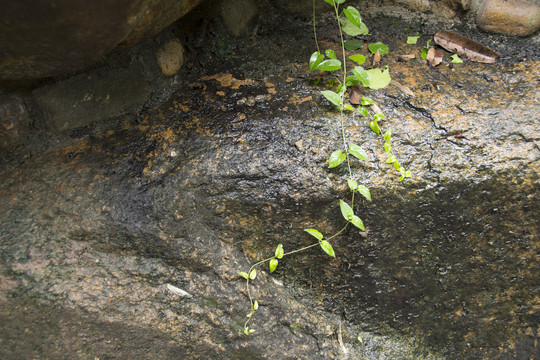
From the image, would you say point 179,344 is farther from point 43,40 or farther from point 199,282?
point 43,40

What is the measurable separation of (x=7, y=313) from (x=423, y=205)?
116 centimetres

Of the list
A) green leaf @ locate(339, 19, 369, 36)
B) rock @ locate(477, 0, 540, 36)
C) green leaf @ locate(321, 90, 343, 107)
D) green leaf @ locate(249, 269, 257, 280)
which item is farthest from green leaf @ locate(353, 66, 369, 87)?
green leaf @ locate(249, 269, 257, 280)

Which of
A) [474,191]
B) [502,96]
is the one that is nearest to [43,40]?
[474,191]

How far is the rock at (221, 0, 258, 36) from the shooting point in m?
1.40

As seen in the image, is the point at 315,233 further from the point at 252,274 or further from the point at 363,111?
the point at 363,111

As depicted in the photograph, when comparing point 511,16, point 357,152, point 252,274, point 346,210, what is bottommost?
point 252,274

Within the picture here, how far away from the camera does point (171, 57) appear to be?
1.35m

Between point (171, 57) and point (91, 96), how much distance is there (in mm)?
285

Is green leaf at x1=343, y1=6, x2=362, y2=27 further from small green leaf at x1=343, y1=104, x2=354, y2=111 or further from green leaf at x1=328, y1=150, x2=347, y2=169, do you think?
green leaf at x1=328, y1=150, x2=347, y2=169

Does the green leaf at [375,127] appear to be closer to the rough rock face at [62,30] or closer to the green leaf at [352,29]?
the green leaf at [352,29]

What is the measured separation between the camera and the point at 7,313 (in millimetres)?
1059

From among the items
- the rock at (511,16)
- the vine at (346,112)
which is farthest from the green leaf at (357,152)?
the rock at (511,16)

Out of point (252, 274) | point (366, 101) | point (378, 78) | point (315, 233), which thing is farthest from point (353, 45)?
point (252, 274)

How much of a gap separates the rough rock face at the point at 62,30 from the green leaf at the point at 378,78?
0.65 meters
